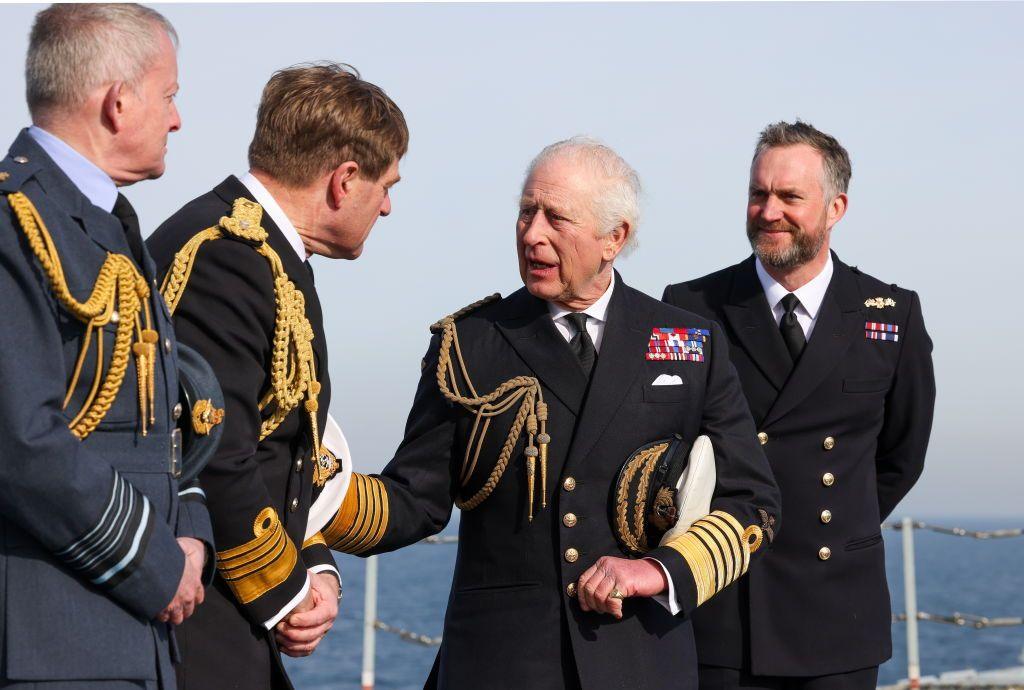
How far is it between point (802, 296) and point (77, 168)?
3126mm

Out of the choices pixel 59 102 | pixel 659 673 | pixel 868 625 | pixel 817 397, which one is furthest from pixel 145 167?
pixel 868 625

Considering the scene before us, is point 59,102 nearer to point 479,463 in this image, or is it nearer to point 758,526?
point 479,463

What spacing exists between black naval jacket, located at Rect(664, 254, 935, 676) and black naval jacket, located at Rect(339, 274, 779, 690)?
2.50 ft

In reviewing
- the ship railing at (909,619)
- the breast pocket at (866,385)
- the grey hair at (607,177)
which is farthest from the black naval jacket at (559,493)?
the ship railing at (909,619)

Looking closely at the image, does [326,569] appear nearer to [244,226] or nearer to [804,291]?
[244,226]

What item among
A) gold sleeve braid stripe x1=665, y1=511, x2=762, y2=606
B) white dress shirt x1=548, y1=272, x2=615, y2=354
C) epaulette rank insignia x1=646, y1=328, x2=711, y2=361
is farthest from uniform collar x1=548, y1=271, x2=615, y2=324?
gold sleeve braid stripe x1=665, y1=511, x2=762, y2=606

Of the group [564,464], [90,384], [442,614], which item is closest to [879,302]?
[564,464]

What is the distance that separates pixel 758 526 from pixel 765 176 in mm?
1660

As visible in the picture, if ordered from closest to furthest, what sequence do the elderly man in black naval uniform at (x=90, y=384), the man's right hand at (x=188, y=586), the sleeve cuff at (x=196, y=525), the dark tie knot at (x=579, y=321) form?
the elderly man in black naval uniform at (x=90, y=384) → the man's right hand at (x=188, y=586) → the sleeve cuff at (x=196, y=525) → the dark tie knot at (x=579, y=321)

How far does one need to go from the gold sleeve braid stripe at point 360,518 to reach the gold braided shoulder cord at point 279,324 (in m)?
0.56

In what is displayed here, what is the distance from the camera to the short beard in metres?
5.54

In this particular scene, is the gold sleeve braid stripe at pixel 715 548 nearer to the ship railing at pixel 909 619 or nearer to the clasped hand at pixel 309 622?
the clasped hand at pixel 309 622

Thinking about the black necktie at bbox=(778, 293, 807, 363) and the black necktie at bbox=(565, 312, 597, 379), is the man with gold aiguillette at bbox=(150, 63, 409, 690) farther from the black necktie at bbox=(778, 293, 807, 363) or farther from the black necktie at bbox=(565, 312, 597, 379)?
the black necktie at bbox=(778, 293, 807, 363)

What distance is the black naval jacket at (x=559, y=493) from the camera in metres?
4.25
